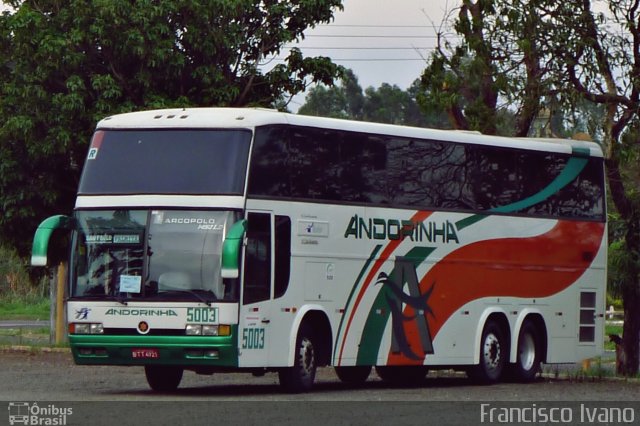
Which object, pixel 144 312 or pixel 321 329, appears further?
pixel 321 329

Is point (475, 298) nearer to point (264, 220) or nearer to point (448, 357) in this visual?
point (448, 357)

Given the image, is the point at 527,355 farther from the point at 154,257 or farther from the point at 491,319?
the point at 154,257

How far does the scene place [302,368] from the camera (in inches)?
817

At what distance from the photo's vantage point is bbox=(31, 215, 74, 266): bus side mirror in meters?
19.9

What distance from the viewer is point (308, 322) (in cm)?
2114

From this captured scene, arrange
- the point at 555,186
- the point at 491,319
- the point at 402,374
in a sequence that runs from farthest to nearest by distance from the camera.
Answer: the point at 555,186 < the point at 402,374 < the point at 491,319

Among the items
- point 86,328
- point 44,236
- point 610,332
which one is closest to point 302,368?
point 86,328

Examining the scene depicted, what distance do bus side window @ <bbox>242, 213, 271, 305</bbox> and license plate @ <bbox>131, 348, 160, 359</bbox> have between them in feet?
A: 4.22

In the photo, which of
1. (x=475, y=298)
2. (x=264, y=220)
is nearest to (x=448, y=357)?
(x=475, y=298)

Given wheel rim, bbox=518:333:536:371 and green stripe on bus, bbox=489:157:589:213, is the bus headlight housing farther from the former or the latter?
wheel rim, bbox=518:333:536:371

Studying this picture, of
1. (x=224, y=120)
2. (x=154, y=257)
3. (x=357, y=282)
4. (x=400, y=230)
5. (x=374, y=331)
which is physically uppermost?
(x=224, y=120)

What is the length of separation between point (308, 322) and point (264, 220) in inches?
71.8

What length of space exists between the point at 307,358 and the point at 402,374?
462 cm
